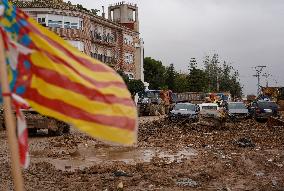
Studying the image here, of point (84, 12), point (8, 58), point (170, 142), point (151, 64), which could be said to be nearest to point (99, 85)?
point (8, 58)

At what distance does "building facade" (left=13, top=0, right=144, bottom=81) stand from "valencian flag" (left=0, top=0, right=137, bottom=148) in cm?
4240

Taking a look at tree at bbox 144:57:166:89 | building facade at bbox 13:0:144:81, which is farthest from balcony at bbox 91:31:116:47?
tree at bbox 144:57:166:89

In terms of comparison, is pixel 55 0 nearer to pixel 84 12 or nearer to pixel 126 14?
pixel 84 12

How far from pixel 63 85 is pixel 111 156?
13.4 meters

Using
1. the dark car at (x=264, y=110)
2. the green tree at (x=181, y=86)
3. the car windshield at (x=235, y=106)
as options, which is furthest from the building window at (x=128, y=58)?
the dark car at (x=264, y=110)

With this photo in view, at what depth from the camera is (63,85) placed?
4.29 metres

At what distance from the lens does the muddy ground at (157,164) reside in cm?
1161

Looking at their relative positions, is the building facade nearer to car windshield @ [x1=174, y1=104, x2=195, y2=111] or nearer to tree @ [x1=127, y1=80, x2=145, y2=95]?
tree @ [x1=127, y1=80, x2=145, y2=95]

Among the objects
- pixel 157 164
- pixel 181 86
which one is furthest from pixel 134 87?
pixel 157 164

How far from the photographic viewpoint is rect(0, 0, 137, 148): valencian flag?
4254 millimetres

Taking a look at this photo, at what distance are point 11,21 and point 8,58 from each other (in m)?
0.34

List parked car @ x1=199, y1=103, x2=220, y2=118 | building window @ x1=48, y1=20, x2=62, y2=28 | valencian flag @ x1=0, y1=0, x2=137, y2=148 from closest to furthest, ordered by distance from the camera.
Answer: valencian flag @ x1=0, y1=0, x2=137, y2=148 → parked car @ x1=199, y1=103, x2=220, y2=118 → building window @ x1=48, y1=20, x2=62, y2=28

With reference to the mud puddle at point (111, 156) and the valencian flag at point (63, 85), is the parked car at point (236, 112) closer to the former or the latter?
the mud puddle at point (111, 156)

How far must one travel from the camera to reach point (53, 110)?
14.2ft
